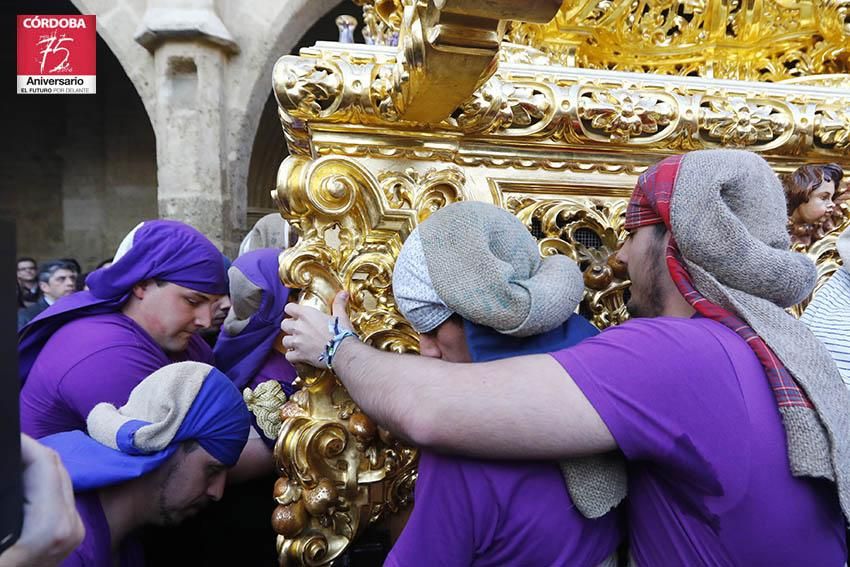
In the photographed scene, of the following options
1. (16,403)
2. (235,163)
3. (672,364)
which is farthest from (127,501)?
(235,163)

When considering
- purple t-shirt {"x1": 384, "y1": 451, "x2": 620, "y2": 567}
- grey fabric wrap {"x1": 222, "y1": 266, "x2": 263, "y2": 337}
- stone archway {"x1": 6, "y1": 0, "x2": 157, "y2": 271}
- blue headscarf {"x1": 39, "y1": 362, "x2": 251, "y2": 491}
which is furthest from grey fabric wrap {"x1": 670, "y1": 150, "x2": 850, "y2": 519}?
stone archway {"x1": 6, "y1": 0, "x2": 157, "y2": 271}

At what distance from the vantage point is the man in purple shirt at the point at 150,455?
109 centimetres

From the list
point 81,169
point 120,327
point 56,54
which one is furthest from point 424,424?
point 81,169

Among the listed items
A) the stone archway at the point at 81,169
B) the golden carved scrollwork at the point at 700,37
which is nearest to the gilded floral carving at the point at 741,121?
the golden carved scrollwork at the point at 700,37

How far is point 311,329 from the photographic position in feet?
3.43

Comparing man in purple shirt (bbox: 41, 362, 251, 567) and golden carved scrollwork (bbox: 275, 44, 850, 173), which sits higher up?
golden carved scrollwork (bbox: 275, 44, 850, 173)

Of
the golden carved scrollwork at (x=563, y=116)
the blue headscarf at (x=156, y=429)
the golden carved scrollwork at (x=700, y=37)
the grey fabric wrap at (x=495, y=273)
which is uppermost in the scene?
the golden carved scrollwork at (x=700, y=37)

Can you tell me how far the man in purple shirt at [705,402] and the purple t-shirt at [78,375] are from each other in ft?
2.63

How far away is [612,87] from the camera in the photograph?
1224mm

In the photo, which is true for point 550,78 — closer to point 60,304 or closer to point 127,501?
point 127,501

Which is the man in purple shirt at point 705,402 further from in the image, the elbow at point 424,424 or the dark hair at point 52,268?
the dark hair at point 52,268

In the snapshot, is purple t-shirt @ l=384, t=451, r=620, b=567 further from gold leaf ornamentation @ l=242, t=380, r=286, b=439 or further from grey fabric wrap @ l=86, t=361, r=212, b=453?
gold leaf ornamentation @ l=242, t=380, r=286, b=439

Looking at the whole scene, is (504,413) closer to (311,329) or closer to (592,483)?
(592,483)

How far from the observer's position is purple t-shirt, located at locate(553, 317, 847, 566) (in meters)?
0.75
